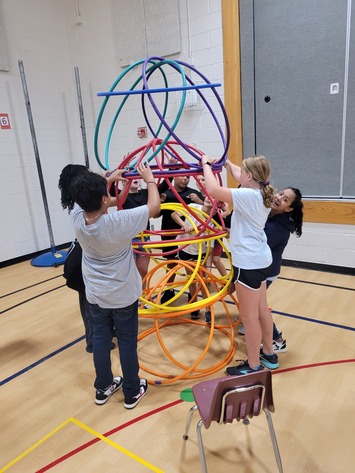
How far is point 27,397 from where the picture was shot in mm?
2188

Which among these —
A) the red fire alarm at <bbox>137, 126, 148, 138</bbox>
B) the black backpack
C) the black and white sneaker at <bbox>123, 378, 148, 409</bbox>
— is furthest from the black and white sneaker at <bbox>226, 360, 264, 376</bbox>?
the red fire alarm at <bbox>137, 126, 148, 138</bbox>

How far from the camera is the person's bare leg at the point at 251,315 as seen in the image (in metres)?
2.02

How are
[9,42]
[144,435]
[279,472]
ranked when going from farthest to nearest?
[9,42] → [144,435] → [279,472]

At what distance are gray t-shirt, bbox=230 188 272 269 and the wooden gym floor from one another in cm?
81

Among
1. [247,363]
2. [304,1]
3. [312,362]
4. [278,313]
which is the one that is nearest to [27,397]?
[247,363]

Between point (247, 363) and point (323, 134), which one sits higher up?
point (323, 134)

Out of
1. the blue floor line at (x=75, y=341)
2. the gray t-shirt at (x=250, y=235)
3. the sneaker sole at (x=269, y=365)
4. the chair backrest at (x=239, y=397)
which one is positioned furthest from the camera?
the blue floor line at (x=75, y=341)

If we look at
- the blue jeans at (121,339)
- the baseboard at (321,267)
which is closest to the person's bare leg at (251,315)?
the blue jeans at (121,339)

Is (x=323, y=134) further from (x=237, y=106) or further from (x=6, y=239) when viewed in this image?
(x=6, y=239)

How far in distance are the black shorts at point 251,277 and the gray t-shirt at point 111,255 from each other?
1.89ft

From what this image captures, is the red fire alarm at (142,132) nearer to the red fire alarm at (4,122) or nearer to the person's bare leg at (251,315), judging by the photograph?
the red fire alarm at (4,122)

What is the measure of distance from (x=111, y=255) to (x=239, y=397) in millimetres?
910

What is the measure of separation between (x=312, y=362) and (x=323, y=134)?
2.51 m

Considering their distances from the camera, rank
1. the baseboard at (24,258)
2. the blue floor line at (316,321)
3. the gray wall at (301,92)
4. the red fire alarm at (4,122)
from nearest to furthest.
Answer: the blue floor line at (316,321) → the gray wall at (301,92) → the red fire alarm at (4,122) → the baseboard at (24,258)
